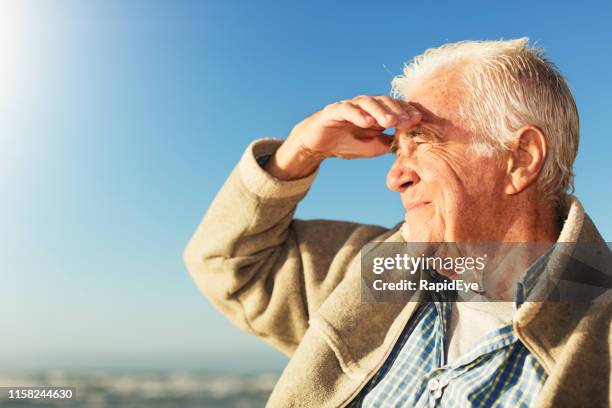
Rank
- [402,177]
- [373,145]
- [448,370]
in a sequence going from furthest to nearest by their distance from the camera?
[373,145]
[402,177]
[448,370]

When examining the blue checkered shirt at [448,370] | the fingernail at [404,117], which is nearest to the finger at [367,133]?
the fingernail at [404,117]

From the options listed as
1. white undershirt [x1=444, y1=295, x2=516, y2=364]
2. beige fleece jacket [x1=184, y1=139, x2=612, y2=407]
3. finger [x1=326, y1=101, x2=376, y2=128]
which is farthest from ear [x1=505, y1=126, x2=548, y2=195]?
finger [x1=326, y1=101, x2=376, y2=128]

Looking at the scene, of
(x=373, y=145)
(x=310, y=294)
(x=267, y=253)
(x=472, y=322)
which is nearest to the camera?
(x=472, y=322)

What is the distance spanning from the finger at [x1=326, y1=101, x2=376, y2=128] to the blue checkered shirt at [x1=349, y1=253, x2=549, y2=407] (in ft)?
2.09

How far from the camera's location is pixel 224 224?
2.53m

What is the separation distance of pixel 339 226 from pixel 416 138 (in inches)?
28.6

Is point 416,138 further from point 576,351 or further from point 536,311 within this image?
point 576,351

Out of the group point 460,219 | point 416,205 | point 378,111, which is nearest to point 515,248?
point 460,219

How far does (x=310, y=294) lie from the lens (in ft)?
8.07

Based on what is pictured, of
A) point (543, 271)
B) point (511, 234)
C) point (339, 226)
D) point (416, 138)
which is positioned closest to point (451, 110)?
point (416, 138)

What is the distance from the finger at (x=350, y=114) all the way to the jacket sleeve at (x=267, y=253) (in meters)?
0.37

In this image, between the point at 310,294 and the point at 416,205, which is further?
the point at 310,294

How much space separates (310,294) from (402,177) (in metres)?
0.69

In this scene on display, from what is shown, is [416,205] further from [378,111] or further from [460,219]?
[378,111]
